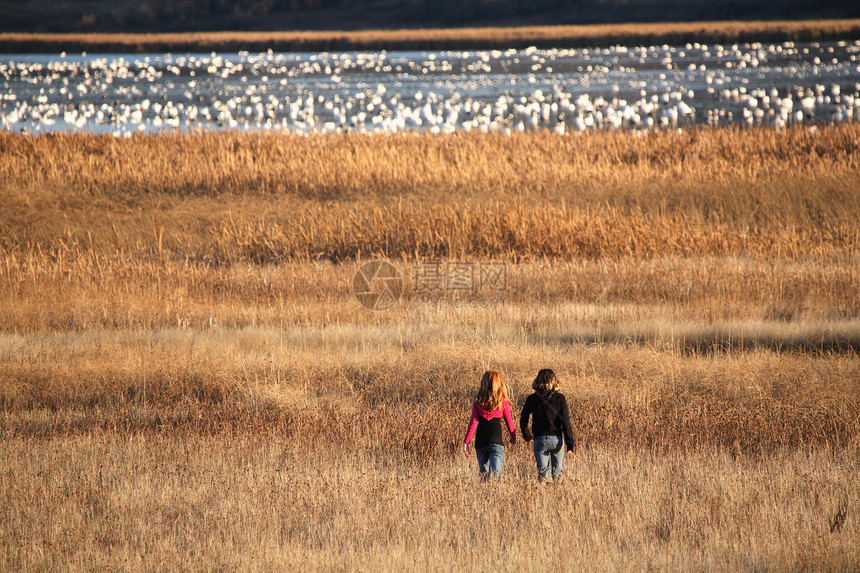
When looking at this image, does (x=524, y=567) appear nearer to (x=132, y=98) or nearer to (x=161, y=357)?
(x=161, y=357)

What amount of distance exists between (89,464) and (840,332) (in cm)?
852

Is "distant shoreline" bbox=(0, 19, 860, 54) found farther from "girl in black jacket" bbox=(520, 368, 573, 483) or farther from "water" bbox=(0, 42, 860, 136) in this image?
"girl in black jacket" bbox=(520, 368, 573, 483)

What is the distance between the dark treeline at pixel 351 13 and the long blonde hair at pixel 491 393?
115 meters

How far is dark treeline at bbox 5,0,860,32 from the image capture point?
381ft

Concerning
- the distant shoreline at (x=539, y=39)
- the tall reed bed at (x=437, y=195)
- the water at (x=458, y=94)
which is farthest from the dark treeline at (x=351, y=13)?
the tall reed bed at (x=437, y=195)

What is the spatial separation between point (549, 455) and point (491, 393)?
0.83 meters

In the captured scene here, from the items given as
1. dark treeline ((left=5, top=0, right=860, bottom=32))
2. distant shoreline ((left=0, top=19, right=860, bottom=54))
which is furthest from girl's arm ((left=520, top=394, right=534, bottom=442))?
dark treeline ((left=5, top=0, right=860, bottom=32))

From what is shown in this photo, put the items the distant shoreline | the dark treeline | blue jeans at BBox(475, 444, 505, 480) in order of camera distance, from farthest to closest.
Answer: the dark treeline → the distant shoreline → blue jeans at BBox(475, 444, 505, 480)

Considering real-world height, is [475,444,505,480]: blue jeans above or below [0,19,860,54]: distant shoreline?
below

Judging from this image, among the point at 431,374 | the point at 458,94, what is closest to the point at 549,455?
the point at 431,374

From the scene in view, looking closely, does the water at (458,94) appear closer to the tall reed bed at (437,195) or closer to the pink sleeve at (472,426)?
the tall reed bed at (437,195)

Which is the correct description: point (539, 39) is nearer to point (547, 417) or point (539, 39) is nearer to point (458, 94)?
point (458, 94)

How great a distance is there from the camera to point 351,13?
146500 mm

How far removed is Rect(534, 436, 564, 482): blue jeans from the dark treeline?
11493 centimetres
